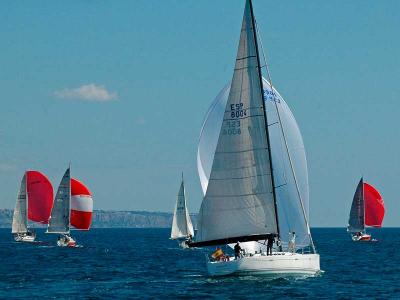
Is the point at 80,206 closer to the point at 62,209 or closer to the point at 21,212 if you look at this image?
the point at 62,209

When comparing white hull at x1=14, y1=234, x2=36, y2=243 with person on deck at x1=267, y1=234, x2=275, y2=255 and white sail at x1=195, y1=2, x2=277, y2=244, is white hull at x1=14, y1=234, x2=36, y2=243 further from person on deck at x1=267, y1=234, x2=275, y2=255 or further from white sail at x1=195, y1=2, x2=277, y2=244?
person on deck at x1=267, y1=234, x2=275, y2=255

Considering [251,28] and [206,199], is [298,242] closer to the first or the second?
[206,199]

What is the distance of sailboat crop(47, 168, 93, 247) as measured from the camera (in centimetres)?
10188

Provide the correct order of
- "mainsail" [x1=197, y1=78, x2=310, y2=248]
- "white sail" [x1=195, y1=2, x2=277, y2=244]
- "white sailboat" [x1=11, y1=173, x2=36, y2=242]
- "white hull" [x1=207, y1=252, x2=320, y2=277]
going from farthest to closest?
1. "white sailboat" [x1=11, y1=173, x2=36, y2=242]
2. "mainsail" [x1=197, y1=78, x2=310, y2=248]
3. "white sail" [x1=195, y1=2, x2=277, y2=244]
4. "white hull" [x1=207, y1=252, x2=320, y2=277]

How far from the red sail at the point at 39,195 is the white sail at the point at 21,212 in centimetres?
59

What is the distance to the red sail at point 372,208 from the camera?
404 ft

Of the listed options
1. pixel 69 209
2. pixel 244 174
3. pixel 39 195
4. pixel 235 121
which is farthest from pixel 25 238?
pixel 235 121

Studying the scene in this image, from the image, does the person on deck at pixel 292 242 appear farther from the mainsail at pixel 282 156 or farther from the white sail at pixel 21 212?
the white sail at pixel 21 212

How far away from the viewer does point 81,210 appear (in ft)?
341

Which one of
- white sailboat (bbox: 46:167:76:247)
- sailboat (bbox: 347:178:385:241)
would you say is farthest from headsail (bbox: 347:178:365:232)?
white sailboat (bbox: 46:167:76:247)

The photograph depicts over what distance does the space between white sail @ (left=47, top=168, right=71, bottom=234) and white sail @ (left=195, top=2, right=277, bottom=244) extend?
5790 cm

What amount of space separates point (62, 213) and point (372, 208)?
4365 cm

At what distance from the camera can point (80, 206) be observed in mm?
104000

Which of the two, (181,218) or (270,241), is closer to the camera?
(270,241)
